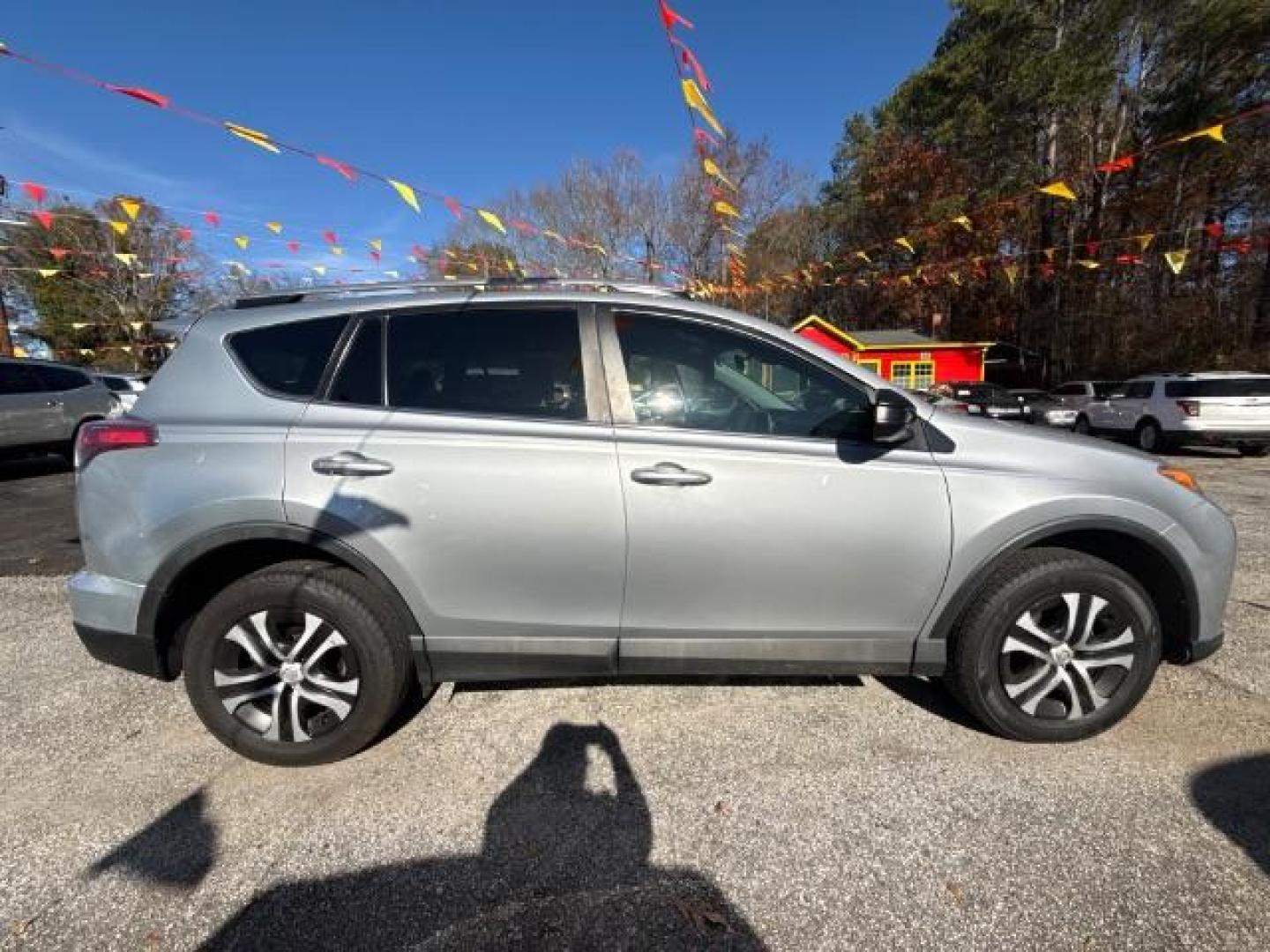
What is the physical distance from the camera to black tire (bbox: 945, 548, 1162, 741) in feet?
7.98

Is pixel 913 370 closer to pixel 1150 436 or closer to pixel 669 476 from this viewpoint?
pixel 1150 436

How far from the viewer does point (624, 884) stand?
1.91 m

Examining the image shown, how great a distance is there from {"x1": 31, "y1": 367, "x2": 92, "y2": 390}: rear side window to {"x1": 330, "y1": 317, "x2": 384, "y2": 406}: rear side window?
406 inches

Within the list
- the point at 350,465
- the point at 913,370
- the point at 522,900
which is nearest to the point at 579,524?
the point at 350,465

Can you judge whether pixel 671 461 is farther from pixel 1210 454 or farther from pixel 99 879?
pixel 1210 454

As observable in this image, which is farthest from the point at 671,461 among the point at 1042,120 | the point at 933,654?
the point at 1042,120

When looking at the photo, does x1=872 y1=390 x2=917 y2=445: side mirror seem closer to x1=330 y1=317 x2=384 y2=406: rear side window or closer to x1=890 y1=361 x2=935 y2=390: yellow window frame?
x1=330 y1=317 x2=384 y2=406: rear side window

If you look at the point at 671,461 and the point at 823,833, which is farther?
the point at 671,461

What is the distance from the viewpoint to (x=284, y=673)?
2.40 meters

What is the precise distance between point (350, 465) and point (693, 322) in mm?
1410

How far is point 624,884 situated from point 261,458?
190 centimetres

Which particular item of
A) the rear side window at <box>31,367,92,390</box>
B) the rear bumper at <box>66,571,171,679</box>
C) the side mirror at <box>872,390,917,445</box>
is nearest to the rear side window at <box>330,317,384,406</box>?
the rear bumper at <box>66,571,171,679</box>

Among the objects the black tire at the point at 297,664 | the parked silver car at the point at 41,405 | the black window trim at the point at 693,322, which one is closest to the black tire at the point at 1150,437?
the black window trim at the point at 693,322

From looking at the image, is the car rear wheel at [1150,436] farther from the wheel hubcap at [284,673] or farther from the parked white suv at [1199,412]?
the wheel hubcap at [284,673]
